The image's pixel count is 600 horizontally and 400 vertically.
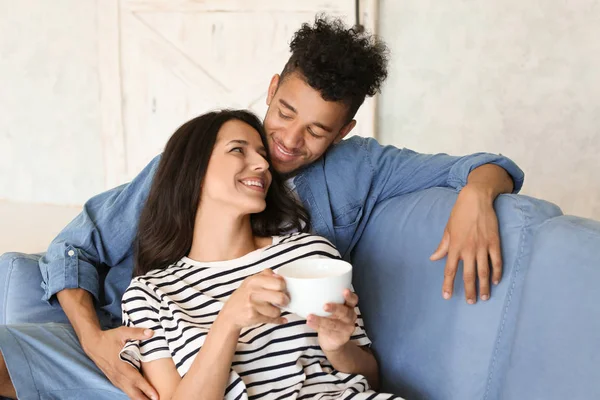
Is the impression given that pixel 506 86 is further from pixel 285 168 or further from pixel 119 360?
pixel 119 360

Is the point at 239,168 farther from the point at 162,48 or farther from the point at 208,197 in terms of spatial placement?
the point at 162,48

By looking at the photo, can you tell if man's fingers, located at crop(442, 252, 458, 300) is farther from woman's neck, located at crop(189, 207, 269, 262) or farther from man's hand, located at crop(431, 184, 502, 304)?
woman's neck, located at crop(189, 207, 269, 262)

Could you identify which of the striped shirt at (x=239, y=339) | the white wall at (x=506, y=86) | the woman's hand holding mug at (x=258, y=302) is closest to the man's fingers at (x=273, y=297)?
the woman's hand holding mug at (x=258, y=302)

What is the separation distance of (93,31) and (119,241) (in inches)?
81.0

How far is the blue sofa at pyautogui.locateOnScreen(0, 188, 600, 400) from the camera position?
1.12 m

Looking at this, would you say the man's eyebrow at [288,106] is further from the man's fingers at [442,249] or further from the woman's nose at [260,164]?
the man's fingers at [442,249]

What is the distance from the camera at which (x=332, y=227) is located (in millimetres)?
1654

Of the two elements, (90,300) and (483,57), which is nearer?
(90,300)

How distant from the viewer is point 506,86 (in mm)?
2734

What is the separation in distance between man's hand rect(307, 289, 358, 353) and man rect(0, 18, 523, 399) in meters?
0.45

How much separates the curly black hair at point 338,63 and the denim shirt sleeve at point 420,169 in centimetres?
14

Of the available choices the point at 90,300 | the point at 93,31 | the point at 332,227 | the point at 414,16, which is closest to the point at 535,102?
the point at 414,16

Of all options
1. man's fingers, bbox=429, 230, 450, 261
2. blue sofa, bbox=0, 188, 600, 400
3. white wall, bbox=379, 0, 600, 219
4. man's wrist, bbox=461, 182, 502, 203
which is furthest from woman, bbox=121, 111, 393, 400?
white wall, bbox=379, 0, 600, 219

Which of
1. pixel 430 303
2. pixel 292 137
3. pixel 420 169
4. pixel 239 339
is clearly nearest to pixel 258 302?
pixel 239 339
